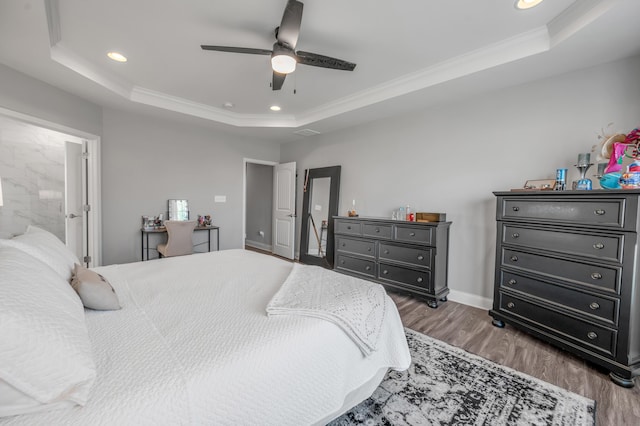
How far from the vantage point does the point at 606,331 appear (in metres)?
1.90

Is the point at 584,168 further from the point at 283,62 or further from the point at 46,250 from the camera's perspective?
the point at 46,250

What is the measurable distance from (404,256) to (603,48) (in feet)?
8.13

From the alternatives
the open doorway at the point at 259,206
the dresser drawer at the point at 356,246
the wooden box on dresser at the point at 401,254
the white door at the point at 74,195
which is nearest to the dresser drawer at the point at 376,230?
the wooden box on dresser at the point at 401,254

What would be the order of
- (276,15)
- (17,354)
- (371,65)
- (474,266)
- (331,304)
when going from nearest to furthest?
(17,354), (331,304), (276,15), (371,65), (474,266)

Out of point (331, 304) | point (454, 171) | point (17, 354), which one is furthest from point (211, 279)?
point (454, 171)

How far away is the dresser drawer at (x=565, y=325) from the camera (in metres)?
1.90

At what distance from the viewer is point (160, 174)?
14.0ft

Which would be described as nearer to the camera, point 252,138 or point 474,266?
point 474,266

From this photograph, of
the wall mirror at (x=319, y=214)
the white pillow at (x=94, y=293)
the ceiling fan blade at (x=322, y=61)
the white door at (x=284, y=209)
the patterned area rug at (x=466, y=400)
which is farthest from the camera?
the white door at (x=284, y=209)

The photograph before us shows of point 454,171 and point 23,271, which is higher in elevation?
point 454,171

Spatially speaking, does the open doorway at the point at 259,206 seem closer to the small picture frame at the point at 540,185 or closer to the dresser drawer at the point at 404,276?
the dresser drawer at the point at 404,276

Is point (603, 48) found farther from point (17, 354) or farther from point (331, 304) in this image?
point (17, 354)

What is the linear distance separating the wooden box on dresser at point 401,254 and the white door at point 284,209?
176cm

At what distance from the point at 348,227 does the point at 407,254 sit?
0.94 metres
